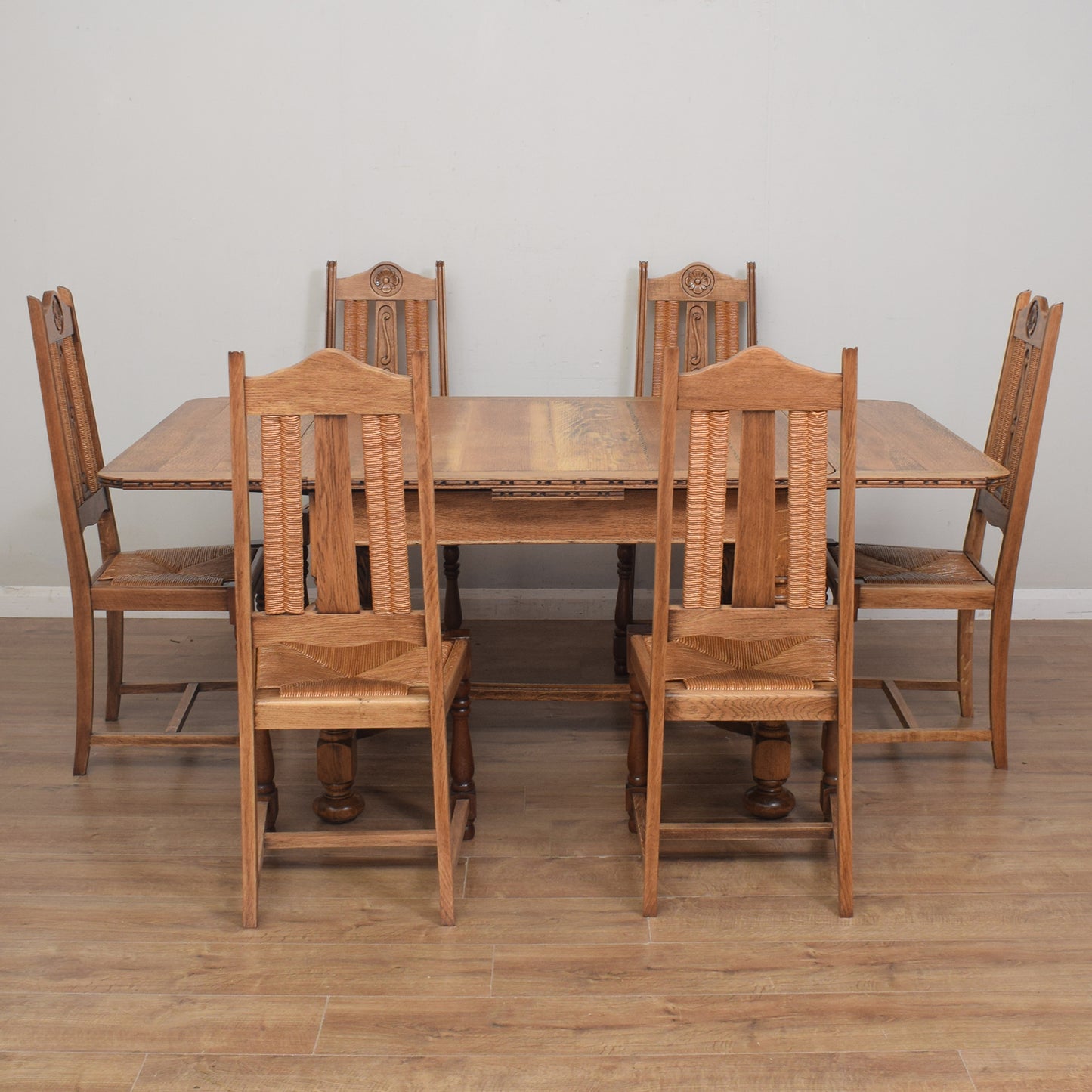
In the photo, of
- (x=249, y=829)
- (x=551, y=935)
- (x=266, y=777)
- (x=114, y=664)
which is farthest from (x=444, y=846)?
(x=114, y=664)

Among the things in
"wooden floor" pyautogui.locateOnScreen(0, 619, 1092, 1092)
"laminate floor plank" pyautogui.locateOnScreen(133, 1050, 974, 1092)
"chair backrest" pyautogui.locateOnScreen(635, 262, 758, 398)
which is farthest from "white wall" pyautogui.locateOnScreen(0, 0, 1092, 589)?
"laminate floor plank" pyautogui.locateOnScreen(133, 1050, 974, 1092)

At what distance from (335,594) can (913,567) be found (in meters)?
1.48

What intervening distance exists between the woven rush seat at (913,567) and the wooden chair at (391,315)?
1.16 m

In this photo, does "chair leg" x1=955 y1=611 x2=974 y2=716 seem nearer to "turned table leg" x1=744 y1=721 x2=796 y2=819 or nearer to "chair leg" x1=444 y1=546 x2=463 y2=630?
"turned table leg" x1=744 y1=721 x2=796 y2=819

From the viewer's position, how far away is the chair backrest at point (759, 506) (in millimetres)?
1945

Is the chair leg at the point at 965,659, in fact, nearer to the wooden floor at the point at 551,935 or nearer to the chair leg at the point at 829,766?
the wooden floor at the point at 551,935

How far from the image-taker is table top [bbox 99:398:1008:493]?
7.94 ft

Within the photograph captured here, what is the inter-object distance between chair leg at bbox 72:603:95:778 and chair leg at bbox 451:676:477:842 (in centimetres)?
89

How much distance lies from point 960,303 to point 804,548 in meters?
1.78

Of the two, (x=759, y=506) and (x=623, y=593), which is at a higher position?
(x=759, y=506)

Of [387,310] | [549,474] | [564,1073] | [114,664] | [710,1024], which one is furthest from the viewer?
[387,310]

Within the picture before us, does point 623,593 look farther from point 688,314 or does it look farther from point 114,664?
point 114,664

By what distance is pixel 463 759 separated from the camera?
2.48 metres

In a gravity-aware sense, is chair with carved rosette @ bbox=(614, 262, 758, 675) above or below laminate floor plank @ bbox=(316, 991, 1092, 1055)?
above
